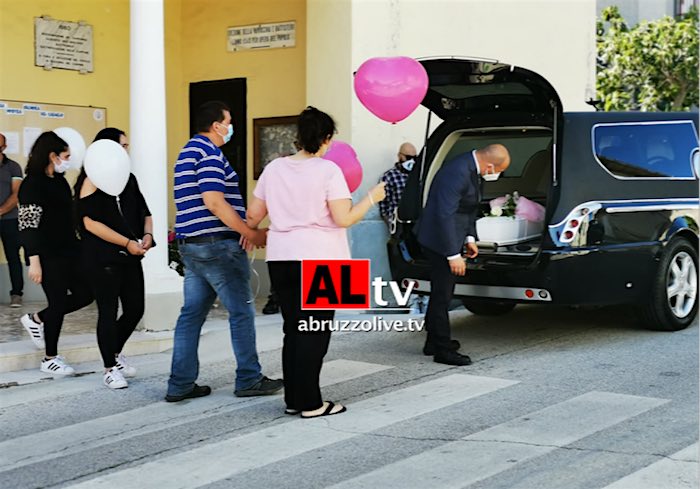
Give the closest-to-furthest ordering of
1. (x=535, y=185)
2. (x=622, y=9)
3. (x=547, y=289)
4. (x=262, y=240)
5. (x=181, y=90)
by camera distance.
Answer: (x=262, y=240), (x=547, y=289), (x=535, y=185), (x=181, y=90), (x=622, y=9)

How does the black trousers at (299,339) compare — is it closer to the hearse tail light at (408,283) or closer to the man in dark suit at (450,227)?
the man in dark suit at (450,227)

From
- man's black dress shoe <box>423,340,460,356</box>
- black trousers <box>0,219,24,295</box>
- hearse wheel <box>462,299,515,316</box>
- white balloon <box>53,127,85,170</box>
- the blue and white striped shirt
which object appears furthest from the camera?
black trousers <box>0,219,24,295</box>

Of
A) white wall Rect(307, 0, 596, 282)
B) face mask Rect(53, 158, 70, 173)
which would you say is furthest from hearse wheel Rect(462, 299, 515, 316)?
face mask Rect(53, 158, 70, 173)

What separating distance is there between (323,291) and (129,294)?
1.77m

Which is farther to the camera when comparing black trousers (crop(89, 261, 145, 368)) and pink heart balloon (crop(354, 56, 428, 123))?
pink heart balloon (crop(354, 56, 428, 123))

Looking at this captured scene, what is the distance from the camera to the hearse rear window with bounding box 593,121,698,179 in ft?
26.2

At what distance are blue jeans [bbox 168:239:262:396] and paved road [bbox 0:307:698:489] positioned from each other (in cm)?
20

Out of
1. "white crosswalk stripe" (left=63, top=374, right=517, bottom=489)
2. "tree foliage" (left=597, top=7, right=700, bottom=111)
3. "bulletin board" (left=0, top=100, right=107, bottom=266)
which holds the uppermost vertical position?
"tree foliage" (left=597, top=7, right=700, bottom=111)

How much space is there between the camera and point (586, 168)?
7.75m

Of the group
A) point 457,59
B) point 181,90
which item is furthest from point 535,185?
point 181,90

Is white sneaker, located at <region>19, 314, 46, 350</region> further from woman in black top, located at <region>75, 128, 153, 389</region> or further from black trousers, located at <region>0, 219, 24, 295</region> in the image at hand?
black trousers, located at <region>0, 219, 24, 295</region>

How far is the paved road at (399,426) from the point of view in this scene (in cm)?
468

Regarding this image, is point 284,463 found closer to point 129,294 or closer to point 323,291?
point 323,291

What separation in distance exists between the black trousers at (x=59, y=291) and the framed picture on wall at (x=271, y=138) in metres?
4.83
